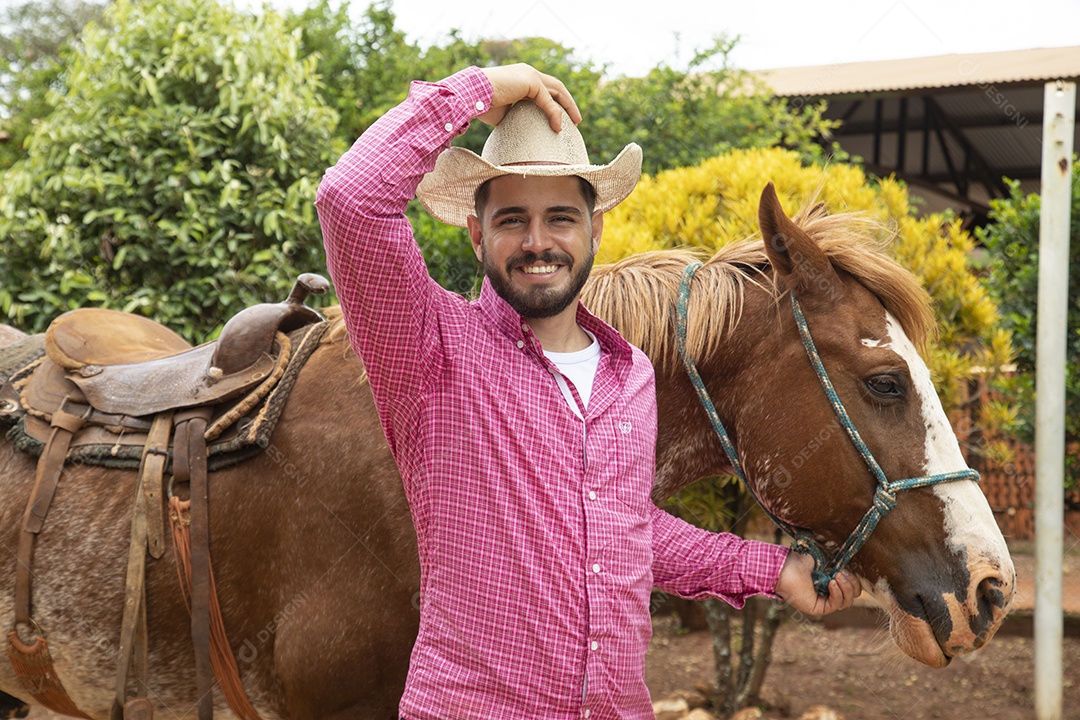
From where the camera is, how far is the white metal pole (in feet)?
13.7

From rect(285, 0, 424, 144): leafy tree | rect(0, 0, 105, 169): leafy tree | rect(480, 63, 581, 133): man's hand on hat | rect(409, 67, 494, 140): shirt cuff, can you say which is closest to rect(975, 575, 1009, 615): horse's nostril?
rect(480, 63, 581, 133): man's hand on hat

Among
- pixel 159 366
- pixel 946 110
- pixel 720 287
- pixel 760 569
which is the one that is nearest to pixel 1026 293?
pixel 720 287

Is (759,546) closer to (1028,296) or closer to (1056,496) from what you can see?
(1056,496)

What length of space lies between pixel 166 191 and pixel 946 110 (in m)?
9.72

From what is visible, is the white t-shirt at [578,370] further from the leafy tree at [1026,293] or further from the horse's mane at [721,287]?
the leafy tree at [1026,293]

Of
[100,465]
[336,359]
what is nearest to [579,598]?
[336,359]

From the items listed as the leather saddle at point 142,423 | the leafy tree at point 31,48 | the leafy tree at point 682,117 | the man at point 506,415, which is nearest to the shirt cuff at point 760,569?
the man at point 506,415

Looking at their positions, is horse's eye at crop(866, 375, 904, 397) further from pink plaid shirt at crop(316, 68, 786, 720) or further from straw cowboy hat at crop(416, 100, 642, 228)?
straw cowboy hat at crop(416, 100, 642, 228)

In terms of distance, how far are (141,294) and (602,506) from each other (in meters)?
3.24

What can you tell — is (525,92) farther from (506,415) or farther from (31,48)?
(31,48)

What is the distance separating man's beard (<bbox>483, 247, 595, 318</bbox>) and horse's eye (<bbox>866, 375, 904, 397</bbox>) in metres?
0.72

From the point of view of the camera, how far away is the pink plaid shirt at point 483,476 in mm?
1583

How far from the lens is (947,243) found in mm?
4121

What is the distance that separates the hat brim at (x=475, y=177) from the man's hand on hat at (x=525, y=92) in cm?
11
